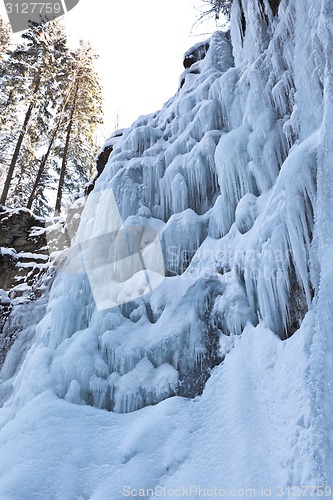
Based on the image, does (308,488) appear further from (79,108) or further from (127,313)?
(79,108)

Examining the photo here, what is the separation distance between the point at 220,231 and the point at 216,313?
4.04ft

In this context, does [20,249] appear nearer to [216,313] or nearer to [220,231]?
[220,231]

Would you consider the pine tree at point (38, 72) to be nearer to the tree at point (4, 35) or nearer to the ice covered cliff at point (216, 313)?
the tree at point (4, 35)

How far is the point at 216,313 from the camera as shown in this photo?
4492mm

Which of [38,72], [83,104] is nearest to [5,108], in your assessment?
[38,72]

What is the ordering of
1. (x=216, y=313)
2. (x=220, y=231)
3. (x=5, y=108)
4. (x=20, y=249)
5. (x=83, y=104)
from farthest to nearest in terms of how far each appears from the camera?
(x=83, y=104)
(x=5, y=108)
(x=20, y=249)
(x=220, y=231)
(x=216, y=313)

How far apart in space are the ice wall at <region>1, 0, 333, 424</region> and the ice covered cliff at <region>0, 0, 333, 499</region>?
0.07ft

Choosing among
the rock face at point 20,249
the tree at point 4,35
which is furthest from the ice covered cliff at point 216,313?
the tree at point 4,35

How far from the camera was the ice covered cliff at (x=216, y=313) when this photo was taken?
10.7 feet

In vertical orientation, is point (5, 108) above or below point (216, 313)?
above

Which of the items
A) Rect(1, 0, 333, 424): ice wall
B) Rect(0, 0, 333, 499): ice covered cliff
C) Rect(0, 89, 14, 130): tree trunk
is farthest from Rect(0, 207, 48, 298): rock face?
Rect(0, 89, 14, 130): tree trunk

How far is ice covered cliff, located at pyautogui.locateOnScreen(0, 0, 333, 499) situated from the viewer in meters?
3.25

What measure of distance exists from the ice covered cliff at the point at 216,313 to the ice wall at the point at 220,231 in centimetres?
2

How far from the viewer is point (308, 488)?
2658mm
